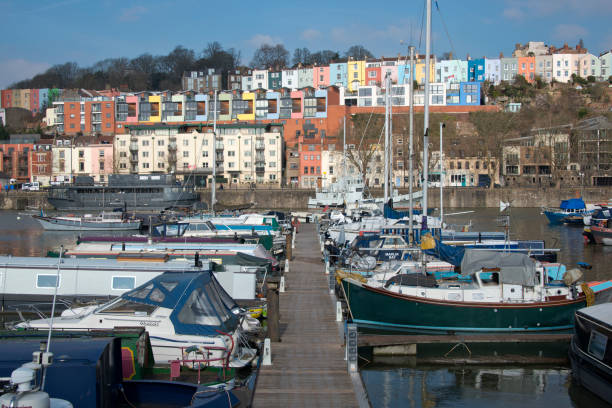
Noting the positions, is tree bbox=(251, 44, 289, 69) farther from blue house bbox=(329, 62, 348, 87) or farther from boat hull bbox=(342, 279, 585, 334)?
boat hull bbox=(342, 279, 585, 334)

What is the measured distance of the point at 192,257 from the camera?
27234mm

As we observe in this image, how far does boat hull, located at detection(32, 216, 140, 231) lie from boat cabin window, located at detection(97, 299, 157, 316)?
137 feet

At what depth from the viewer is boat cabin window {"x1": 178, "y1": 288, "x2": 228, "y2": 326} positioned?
15.9m

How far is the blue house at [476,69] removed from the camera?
140625mm

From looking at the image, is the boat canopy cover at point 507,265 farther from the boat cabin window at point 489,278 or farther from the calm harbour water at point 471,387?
the calm harbour water at point 471,387

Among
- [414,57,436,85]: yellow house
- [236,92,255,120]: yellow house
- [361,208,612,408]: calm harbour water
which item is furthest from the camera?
[414,57,436,85]: yellow house

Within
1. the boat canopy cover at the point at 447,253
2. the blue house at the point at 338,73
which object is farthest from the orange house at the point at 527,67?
the boat canopy cover at the point at 447,253

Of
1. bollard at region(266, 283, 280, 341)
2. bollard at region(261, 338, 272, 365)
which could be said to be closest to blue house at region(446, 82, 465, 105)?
bollard at region(266, 283, 280, 341)

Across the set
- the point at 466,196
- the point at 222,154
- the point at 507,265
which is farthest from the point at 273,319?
the point at 222,154

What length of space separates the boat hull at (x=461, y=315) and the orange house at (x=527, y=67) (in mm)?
140848

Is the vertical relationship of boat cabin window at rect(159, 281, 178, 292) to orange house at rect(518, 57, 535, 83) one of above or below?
below

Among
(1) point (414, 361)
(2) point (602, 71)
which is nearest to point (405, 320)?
(1) point (414, 361)

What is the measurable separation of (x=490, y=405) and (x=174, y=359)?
836 centimetres

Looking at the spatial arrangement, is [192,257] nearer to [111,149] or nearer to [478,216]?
[478,216]
